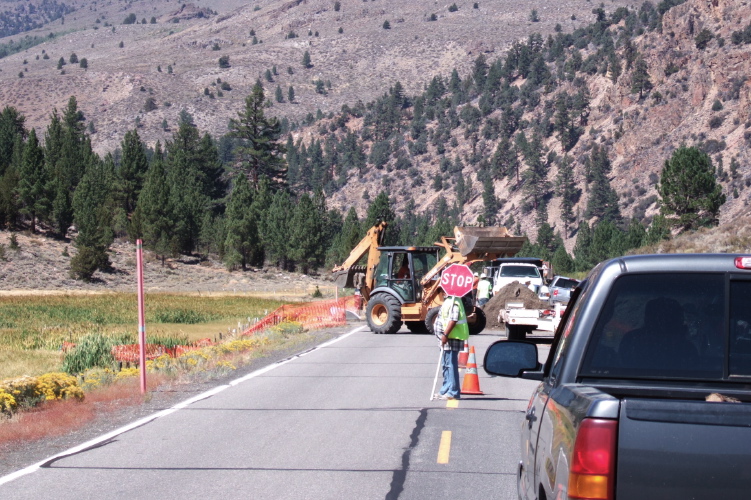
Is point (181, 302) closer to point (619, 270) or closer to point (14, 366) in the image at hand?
point (14, 366)

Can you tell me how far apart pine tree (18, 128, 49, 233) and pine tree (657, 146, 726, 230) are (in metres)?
52.8

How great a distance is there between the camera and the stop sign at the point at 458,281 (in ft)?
55.2

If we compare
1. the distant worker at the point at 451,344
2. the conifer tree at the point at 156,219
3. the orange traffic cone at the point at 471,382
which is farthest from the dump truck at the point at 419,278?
the conifer tree at the point at 156,219

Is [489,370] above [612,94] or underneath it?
underneath

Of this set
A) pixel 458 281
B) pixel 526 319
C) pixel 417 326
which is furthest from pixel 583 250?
pixel 458 281

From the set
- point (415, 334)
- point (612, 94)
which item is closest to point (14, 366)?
point (415, 334)

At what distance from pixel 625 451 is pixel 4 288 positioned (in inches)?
2809

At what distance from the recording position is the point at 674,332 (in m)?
4.11

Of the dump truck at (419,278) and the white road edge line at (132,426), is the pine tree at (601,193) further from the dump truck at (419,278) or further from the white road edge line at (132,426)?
the white road edge line at (132,426)

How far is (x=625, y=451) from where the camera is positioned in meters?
3.29

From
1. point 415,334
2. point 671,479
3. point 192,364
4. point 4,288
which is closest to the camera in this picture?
point 671,479

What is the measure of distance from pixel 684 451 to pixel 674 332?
970mm

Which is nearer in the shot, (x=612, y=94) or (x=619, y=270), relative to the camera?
(x=619, y=270)

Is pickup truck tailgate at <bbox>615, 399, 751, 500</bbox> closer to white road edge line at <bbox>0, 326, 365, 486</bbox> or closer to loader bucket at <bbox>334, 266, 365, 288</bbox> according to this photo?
white road edge line at <bbox>0, 326, 365, 486</bbox>
